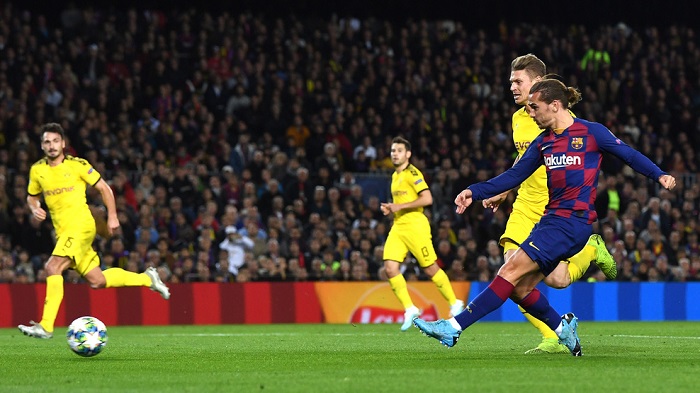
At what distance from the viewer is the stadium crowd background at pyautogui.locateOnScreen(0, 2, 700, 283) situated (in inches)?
762

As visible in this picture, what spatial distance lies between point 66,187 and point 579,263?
18.4 feet

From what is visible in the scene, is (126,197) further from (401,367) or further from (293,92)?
(401,367)

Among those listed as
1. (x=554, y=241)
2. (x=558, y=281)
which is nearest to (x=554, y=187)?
(x=554, y=241)

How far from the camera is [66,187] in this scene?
1250 centimetres

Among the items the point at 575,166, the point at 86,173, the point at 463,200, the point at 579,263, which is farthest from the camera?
the point at 86,173

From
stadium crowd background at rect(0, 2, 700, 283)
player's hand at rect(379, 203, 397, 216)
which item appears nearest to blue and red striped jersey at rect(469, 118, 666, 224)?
player's hand at rect(379, 203, 397, 216)

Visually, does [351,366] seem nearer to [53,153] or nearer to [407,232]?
[53,153]

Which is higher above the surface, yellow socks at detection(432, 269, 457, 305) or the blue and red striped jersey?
the blue and red striped jersey

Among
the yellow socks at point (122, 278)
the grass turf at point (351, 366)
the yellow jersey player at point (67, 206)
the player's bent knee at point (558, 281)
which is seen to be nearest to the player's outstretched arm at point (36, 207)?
the yellow jersey player at point (67, 206)

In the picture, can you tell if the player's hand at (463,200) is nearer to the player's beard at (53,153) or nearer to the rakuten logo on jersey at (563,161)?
the rakuten logo on jersey at (563,161)

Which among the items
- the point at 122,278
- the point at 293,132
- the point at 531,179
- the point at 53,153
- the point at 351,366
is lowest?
the point at 351,366

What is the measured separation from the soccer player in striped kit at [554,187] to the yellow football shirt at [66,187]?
5290mm

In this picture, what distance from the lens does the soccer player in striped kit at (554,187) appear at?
334 inches

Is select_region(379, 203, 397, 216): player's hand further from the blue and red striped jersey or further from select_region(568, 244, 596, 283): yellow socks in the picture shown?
the blue and red striped jersey
